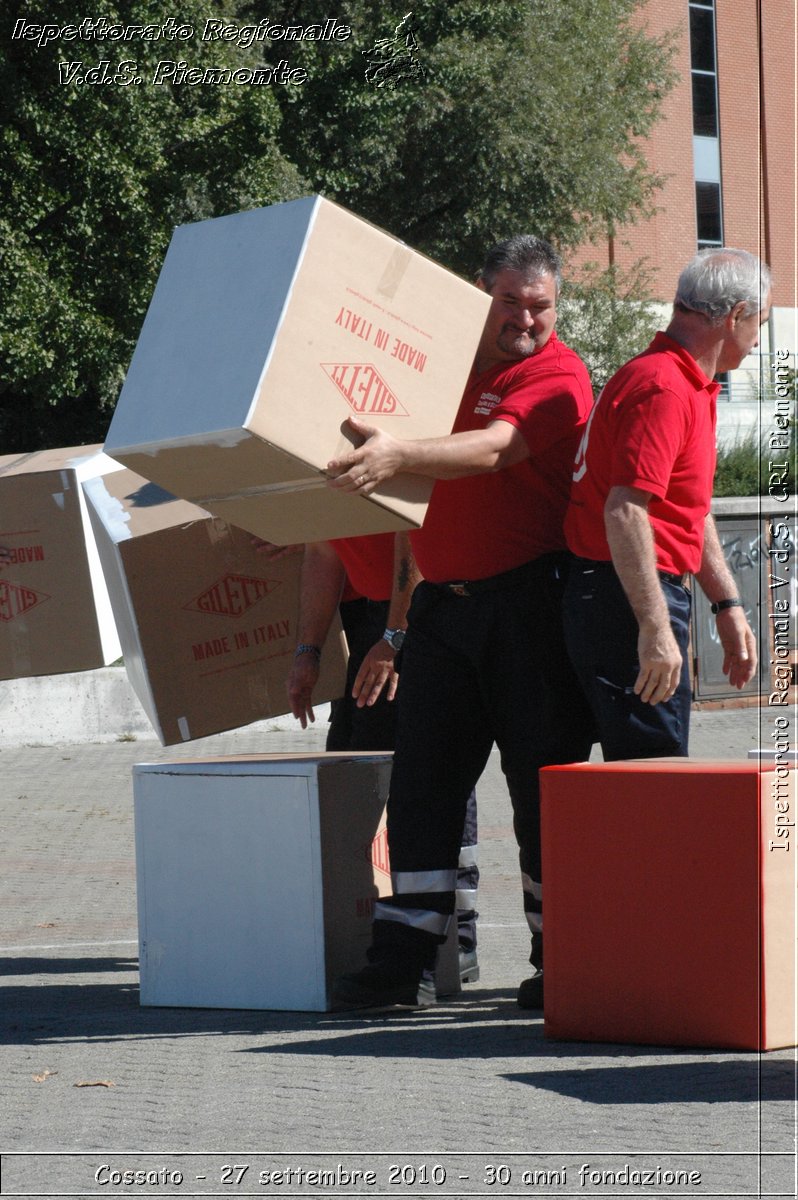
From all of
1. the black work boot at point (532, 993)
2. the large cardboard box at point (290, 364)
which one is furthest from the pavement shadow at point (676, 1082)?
the large cardboard box at point (290, 364)

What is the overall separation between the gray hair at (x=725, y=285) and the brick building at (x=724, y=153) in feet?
107

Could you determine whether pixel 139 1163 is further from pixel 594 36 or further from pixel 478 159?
pixel 594 36

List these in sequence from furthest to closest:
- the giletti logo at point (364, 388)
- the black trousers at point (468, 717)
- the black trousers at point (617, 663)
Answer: the black trousers at point (468, 717)
the black trousers at point (617, 663)
the giletti logo at point (364, 388)

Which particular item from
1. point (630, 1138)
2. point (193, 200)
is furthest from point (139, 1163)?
point (193, 200)

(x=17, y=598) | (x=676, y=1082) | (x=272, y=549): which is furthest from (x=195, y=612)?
(x=676, y=1082)

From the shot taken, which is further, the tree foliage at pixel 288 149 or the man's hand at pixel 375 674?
→ the tree foliage at pixel 288 149

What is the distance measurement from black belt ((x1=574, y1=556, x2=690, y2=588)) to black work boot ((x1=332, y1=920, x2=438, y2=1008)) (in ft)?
3.57

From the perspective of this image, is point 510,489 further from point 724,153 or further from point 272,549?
point 724,153

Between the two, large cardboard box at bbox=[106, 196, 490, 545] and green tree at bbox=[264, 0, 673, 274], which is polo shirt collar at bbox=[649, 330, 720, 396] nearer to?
large cardboard box at bbox=[106, 196, 490, 545]

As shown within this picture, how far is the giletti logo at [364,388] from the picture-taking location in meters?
3.71

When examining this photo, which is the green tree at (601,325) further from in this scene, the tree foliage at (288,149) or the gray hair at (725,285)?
the gray hair at (725,285)

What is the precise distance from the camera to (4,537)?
17.5 feet

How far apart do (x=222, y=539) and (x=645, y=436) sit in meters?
1.48

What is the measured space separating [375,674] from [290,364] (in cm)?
139
